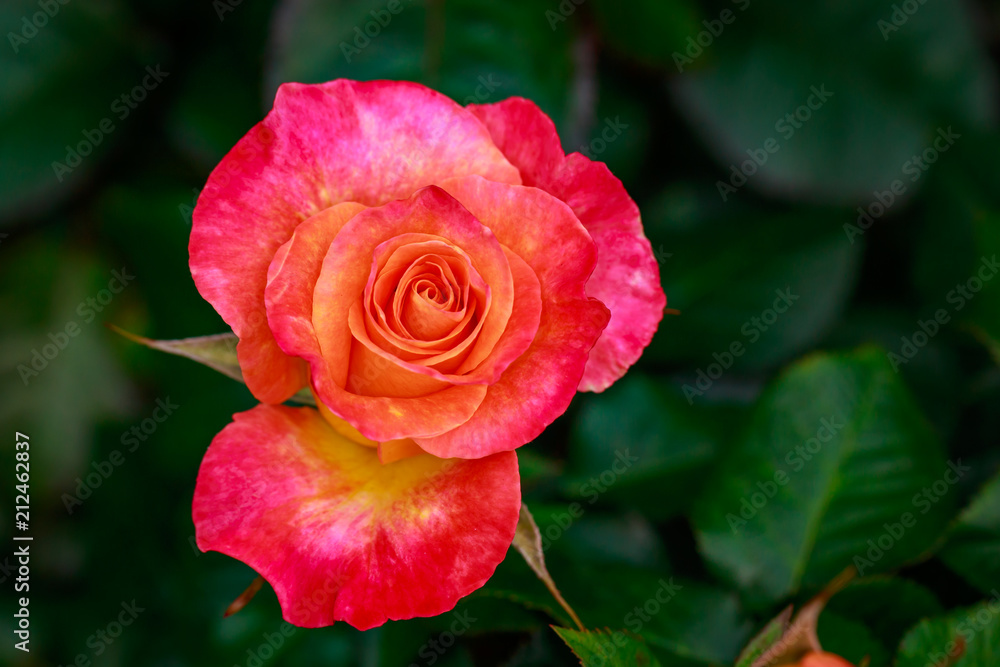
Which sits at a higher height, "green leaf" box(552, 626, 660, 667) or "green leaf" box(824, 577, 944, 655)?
"green leaf" box(552, 626, 660, 667)

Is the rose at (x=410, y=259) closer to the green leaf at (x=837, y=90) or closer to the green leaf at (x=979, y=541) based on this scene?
the green leaf at (x=979, y=541)

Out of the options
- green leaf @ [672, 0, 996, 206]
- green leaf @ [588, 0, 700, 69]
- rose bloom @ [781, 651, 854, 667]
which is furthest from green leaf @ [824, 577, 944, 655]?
green leaf @ [588, 0, 700, 69]

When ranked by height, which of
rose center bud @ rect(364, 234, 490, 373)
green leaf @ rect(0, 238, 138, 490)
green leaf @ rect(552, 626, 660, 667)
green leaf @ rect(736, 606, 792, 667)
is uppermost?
rose center bud @ rect(364, 234, 490, 373)

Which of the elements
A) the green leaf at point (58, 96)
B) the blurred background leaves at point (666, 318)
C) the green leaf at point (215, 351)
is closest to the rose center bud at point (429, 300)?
the green leaf at point (215, 351)

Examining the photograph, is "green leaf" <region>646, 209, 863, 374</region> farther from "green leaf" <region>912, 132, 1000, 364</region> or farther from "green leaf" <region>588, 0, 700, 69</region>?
"green leaf" <region>588, 0, 700, 69</region>

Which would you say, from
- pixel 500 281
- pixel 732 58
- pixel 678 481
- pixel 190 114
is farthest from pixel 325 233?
pixel 732 58

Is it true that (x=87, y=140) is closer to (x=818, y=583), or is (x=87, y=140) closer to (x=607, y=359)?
(x=607, y=359)
